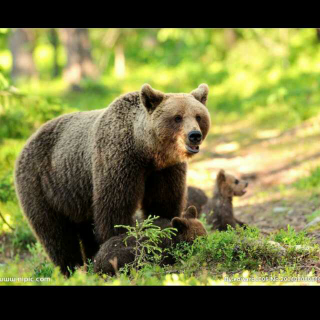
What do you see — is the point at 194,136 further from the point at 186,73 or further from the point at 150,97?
the point at 186,73

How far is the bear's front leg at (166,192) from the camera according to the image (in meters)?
7.09

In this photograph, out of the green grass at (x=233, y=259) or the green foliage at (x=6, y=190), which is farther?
the green foliage at (x=6, y=190)

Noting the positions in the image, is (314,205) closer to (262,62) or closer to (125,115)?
(125,115)

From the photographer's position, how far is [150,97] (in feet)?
22.2

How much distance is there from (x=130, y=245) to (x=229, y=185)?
3.52 metres

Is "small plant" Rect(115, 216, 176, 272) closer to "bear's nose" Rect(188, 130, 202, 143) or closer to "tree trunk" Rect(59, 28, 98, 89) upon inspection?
"bear's nose" Rect(188, 130, 202, 143)

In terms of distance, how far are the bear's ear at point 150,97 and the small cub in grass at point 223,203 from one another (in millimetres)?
2743

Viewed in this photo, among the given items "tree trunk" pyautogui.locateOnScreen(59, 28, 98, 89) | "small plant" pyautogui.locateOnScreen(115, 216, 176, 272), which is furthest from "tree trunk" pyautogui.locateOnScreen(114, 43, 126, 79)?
"small plant" pyautogui.locateOnScreen(115, 216, 176, 272)

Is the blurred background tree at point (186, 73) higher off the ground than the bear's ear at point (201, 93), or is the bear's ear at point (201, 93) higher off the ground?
the bear's ear at point (201, 93)

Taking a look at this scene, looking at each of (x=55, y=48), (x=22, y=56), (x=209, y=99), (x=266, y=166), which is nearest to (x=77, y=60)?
(x=209, y=99)

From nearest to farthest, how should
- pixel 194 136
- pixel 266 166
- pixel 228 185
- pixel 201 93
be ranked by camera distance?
pixel 194 136
pixel 201 93
pixel 228 185
pixel 266 166

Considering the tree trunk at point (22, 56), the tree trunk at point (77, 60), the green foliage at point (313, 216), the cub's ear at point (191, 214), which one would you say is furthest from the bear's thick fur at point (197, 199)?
the tree trunk at point (22, 56)

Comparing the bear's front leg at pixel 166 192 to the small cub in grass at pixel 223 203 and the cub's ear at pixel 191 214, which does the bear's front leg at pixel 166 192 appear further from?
the small cub in grass at pixel 223 203
